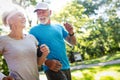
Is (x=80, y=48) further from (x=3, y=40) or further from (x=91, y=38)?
(x=3, y=40)

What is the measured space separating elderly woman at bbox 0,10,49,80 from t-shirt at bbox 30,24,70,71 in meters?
0.58

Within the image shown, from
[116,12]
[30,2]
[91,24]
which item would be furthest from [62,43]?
[116,12]

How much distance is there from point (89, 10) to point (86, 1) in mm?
1398

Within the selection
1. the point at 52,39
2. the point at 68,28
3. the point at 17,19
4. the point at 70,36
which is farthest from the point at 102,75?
the point at 17,19

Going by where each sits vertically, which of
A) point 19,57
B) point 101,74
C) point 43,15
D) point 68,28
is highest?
point 43,15

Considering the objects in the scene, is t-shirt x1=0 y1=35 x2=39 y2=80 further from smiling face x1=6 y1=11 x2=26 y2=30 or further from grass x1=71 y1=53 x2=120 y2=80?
grass x1=71 y1=53 x2=120 y2=80

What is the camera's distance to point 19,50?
2801 millimetres

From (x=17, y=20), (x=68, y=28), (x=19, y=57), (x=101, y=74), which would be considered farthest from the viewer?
(x=101, y=74)

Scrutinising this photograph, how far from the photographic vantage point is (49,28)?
12.0 feet

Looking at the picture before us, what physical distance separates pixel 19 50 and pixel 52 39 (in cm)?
83

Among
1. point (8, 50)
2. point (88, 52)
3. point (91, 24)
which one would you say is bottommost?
point (88, 52)

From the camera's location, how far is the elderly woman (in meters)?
2.78

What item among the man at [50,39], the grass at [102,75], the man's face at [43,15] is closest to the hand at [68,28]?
the man at [50,39]

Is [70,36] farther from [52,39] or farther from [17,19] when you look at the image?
[17,19]
